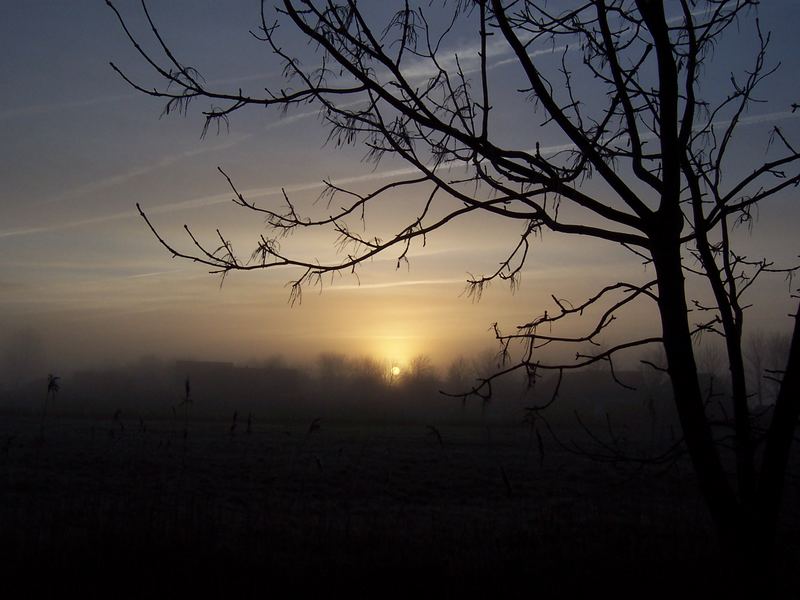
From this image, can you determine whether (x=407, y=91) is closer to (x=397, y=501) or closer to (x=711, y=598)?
(x=711, y=598)

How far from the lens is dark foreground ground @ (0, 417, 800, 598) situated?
20.3 ft

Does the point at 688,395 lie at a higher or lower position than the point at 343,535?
higher

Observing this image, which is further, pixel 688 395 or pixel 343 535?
pixel 343 535

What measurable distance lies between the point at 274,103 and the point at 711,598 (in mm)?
5498

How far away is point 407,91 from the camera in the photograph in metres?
2.68

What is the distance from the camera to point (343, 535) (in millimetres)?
9359

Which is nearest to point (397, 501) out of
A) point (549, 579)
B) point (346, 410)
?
point (549, 579)

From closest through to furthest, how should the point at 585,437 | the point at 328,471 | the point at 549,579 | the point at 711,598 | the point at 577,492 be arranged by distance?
1. the point at 711,598
2. the point at 549,579
3. the point at 577,492
4. the point at 328,471
5. the point at 585,437

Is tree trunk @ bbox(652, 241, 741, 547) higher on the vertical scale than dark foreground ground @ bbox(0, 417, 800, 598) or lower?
higher

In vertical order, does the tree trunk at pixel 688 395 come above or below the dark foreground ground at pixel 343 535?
above

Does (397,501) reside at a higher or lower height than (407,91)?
lower

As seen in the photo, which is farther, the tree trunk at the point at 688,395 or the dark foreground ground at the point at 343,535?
the dark foreground ground at the point at 343,535

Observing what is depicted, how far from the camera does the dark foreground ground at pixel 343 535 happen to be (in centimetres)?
618

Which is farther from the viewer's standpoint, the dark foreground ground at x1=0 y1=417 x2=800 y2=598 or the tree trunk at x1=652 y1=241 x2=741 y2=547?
the dark foreground ground at x1=0 y1=417 x2=800 y2=598
